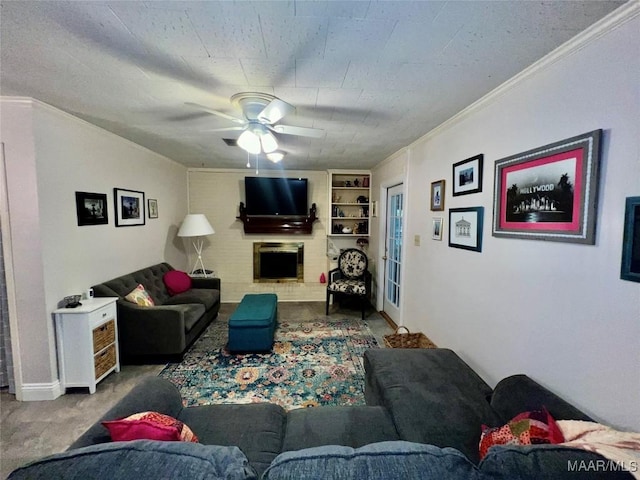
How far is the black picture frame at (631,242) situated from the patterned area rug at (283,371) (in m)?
1.95

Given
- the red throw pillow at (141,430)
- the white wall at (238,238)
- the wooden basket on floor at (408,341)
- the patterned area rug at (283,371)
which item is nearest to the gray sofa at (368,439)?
the red throw pillow at (141,430)

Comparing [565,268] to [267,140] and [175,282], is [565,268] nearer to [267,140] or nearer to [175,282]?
[267,140]

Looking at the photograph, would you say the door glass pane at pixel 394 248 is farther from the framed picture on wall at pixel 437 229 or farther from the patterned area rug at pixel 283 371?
the framed picture on wall at pixel 437 229

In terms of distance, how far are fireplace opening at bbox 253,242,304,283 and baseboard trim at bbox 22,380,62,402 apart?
312cm

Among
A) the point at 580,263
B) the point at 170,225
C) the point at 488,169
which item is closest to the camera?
the point at 580,263

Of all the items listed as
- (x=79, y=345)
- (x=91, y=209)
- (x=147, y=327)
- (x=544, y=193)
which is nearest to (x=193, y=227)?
(x=91, y=209)

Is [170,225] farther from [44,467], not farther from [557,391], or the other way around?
[557,391]

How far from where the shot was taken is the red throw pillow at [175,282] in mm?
3793

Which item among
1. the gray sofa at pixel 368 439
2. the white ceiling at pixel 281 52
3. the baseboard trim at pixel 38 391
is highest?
the white ceiling at pixel 281 52

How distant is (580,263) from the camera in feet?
4.29

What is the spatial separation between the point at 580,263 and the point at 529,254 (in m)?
0.30

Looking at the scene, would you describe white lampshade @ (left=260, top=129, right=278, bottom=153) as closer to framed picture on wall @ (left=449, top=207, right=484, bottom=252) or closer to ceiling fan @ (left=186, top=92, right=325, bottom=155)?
ceiling fan @ (left=186, top=92, right=325, bottom=155)

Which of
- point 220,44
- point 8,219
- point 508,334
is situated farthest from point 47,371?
point 508,334

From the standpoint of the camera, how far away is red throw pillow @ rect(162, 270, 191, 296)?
3.79m
